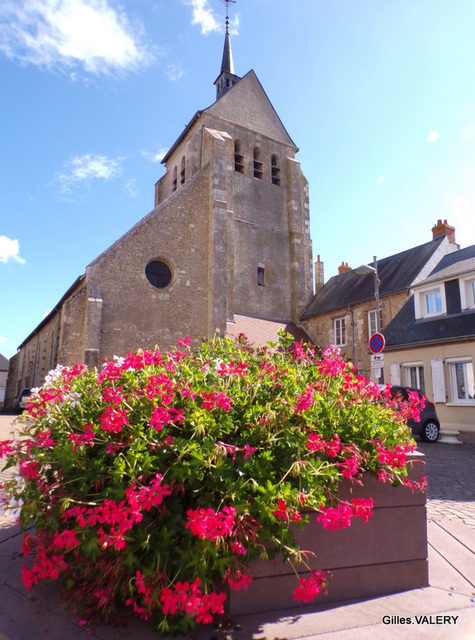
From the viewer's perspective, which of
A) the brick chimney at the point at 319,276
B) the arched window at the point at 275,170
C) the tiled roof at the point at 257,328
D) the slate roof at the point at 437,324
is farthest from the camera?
the brick chimney at the point at 319,276

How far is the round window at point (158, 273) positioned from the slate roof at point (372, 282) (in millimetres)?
8762

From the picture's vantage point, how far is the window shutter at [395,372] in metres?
16.4

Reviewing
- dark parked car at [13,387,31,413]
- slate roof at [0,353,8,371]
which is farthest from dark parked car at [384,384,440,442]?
slate roof at [0,353,8,371]

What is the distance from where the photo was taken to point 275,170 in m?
27.1

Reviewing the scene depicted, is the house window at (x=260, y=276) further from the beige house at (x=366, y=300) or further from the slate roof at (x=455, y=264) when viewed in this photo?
the slate roof at (x=455, y=264)

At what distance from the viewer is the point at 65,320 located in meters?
17.9

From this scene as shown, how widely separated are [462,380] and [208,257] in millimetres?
13079

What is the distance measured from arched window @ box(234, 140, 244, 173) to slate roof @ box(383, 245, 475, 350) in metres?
12.8

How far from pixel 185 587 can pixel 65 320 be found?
1748cm

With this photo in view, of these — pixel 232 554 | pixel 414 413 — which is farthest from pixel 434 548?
pixel 232 554

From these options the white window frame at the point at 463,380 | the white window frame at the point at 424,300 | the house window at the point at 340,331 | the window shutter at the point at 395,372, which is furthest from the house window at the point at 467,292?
the house window at the point at 340,331

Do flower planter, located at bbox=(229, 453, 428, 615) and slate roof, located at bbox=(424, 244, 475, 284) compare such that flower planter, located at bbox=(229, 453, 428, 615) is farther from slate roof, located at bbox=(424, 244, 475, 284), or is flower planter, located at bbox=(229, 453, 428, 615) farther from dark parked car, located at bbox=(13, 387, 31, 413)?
dark parked car, located at bbox=(13, 387, 31, 413)

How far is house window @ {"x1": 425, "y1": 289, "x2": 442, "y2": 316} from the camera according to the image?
54.6 ft

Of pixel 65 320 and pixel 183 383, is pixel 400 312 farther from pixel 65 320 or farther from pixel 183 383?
pixel 183 383
